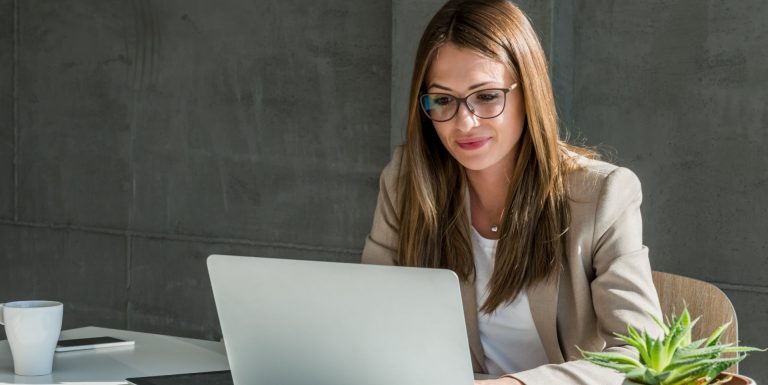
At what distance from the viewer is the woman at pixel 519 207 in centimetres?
195

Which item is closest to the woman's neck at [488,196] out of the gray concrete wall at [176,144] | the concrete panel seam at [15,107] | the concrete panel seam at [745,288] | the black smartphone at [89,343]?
the black smartphone at [89,343]

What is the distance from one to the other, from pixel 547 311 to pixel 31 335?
0.96m

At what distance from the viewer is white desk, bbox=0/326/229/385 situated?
170cm

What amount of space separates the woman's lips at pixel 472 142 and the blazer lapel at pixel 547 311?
0.30m

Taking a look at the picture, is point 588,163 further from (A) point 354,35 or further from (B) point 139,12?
(B) point 139,12

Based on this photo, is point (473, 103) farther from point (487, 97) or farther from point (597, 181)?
point (597, 181)

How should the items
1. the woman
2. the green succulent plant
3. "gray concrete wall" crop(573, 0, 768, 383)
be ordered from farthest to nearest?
"gray concrete wall" crop(573, 0, 768, 383), the woman, the green succulent plant

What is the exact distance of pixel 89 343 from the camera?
1938mm

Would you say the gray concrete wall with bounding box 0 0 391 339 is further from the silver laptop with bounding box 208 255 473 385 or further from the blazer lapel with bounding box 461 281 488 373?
the silver laptop with bounding box 208 255 473 385

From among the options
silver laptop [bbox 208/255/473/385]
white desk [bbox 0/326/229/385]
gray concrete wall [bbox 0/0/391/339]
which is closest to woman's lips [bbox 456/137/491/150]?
white desk [bbox 0/326/229/385]

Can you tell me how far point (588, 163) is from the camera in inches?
81.0

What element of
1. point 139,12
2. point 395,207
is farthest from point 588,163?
point 139,12

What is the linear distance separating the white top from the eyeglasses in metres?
0.32

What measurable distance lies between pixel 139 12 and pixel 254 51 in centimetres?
80
